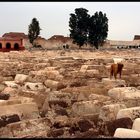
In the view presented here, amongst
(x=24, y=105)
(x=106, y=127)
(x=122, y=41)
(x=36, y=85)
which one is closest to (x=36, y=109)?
(x=24, y=105)

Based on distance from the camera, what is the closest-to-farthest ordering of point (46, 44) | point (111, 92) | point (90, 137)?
point (90, 137) → point (111, 92) → point (46, 44)

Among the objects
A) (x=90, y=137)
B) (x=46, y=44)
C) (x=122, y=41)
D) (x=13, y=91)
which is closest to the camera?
(x=90, y=137)

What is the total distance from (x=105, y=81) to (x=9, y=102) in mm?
3178

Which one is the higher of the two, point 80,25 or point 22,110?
point 80,25

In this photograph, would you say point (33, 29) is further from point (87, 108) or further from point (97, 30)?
point (87, 108)

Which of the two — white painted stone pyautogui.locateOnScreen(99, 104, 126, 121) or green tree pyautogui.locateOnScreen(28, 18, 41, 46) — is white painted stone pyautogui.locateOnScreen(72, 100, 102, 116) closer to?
white painted stone pyautogui.locateOnScreen(99, 104, 126, 121)

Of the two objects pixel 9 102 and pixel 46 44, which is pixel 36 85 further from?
pixel 46 44

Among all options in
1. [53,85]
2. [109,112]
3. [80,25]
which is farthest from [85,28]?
[109,112]

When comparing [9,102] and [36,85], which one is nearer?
[9,102]

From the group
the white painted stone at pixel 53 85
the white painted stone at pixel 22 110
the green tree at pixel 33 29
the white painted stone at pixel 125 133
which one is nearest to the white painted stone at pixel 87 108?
the white painted stone at pixel 22 110

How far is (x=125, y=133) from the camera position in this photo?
13.8 feet

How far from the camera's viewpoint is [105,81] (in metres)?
8.72

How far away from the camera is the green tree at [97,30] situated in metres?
62.0

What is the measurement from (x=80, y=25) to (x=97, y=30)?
111 inches
